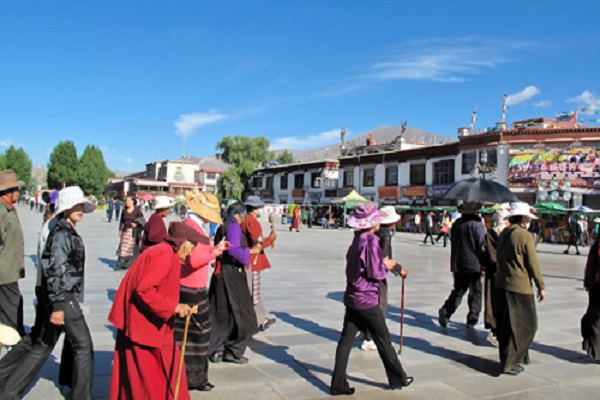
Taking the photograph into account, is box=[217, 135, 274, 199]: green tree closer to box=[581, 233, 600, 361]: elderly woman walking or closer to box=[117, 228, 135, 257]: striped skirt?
box=[117, 228, 135, 257]: striped skirt

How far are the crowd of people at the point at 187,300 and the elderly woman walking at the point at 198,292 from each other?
10mm

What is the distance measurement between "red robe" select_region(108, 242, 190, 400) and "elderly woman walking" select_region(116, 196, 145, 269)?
8255 millimetres

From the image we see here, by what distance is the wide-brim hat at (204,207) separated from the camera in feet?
14.9

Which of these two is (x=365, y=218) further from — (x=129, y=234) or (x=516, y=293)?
(x=129, y=234)

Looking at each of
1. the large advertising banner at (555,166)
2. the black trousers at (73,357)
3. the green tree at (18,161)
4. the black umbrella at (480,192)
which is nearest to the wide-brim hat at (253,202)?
the black trousers at (73,357)

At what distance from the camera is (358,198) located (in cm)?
3541

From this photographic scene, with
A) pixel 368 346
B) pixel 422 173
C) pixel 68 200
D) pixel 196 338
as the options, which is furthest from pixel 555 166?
pixel 68 200

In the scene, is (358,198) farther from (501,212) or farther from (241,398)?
(241,398)

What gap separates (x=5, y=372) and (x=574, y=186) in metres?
31.3

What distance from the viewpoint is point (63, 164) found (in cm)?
8819

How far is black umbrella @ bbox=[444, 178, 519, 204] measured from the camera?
10.4m

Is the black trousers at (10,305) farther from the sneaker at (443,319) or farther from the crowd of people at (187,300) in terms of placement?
the sneaker at (443,319)

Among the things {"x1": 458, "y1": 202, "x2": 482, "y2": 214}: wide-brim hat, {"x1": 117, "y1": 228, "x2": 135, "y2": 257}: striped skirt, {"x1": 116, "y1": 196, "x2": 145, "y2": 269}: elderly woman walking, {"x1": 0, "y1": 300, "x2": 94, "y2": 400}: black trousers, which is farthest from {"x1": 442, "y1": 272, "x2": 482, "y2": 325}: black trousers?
{"x1": 117, "y1": 228, "x2": 135, "y2": 257}: striped skirt

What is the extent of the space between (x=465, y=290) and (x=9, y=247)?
5.47 meters
